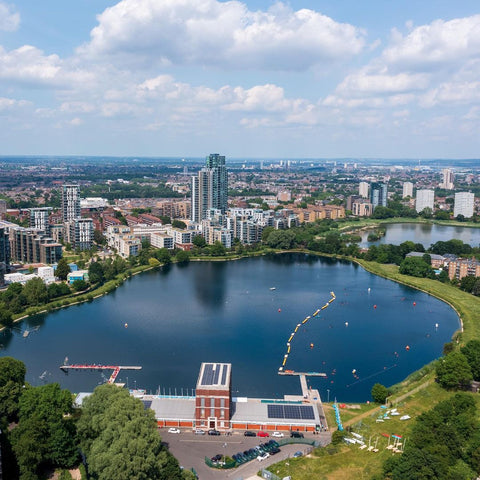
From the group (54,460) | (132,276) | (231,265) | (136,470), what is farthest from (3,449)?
(231,265)

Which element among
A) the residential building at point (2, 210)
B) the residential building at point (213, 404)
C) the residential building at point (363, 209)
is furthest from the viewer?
the residential building at point (363, 209)

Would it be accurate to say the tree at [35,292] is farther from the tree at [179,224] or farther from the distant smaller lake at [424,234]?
the distant smaller lake at [424,234]

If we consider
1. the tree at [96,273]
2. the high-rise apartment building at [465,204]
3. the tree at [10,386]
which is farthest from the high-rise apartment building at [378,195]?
the tree at [10,386]

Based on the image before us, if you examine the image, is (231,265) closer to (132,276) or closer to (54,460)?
(132,276)

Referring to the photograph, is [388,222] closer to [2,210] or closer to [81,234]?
[81,234]

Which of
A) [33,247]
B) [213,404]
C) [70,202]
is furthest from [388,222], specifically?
[213,404]

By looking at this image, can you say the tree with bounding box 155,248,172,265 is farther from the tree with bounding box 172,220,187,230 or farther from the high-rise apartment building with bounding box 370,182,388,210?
the high-rise apartment building with bounding box 370,182,388,210

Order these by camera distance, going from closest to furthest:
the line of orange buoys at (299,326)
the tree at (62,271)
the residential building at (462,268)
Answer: the line of orange buoys at (299,326) → the tree at (62,271) → the residential building at (462,268)
